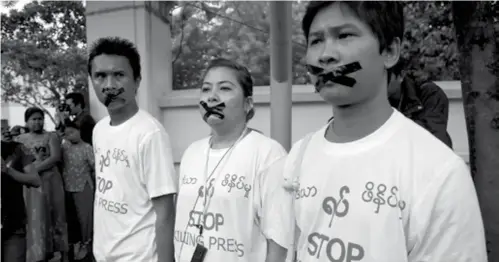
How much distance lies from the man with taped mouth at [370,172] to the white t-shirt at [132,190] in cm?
100

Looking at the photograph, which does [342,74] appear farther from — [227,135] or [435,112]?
[435,112]

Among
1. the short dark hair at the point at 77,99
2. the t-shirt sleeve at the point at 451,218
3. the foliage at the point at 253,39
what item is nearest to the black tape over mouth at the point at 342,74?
the t-shirt sleeve at the point at 451,218

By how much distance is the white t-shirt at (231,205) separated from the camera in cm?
216

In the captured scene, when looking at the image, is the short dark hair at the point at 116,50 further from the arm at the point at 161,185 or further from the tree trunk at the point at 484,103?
the tree trunk at the point at 484,103

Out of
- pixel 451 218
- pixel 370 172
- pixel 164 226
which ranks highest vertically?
pixel 370 172

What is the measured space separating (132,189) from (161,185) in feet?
0.49

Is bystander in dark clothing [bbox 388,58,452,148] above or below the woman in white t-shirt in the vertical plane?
above

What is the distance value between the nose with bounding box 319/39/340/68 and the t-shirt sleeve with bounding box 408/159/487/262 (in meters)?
0.43

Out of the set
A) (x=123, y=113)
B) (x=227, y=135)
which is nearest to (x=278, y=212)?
(x=227, y=135)

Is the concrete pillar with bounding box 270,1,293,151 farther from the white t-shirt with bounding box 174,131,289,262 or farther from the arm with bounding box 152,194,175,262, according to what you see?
the arm with bounding box 152,194,175,262

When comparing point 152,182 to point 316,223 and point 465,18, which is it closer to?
point 316,223

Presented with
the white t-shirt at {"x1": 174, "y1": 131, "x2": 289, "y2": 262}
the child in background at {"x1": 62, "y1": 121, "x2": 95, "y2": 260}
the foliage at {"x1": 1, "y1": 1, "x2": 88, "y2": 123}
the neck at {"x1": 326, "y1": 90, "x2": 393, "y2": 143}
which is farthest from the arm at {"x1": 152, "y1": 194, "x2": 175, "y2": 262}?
the foliage at {"x1": 1, "y1": 1, "x2": 88, "y2": 123}

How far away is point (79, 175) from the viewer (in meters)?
4.88

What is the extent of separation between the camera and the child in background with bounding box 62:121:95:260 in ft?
16.0
